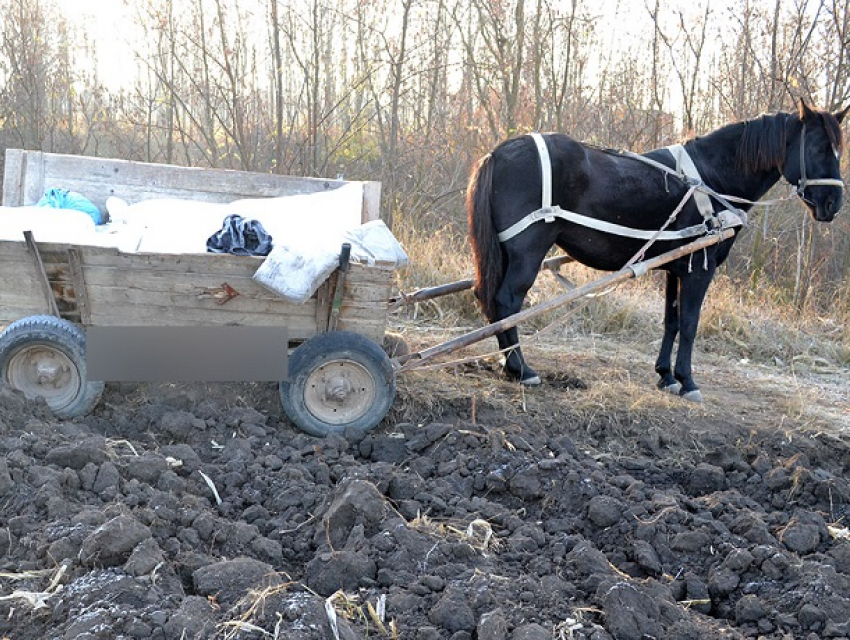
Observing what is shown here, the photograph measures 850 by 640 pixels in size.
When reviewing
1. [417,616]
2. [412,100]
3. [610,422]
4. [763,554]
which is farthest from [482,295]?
[412,100]

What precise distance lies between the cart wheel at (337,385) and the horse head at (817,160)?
123 inches

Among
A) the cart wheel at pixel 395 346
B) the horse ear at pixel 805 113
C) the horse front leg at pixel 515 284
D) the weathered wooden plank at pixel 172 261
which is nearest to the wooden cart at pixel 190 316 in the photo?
the weathered wooden plank at pixel 172 261

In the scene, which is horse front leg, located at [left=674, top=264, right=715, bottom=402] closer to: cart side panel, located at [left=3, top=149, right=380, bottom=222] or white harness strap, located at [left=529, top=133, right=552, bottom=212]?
white harness strap, located at [left=529, top=133, right=552, bottom=212]

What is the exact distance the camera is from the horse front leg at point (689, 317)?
5.69 m

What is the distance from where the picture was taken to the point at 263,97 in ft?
39.8

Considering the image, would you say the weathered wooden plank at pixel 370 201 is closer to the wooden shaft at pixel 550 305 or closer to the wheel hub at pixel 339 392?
the wooden shaft at pixel 550 305

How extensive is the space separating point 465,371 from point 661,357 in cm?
145

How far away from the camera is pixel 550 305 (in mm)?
4844

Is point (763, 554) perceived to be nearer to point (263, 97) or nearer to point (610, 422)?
point (610, 422)

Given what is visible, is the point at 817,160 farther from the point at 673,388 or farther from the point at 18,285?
the point at 18,285

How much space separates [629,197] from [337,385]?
2.36 metres

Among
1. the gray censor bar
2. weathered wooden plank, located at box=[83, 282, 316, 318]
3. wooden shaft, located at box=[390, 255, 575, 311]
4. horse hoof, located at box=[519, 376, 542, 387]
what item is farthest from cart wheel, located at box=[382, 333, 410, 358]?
weathered wooden plank, located at box=[83, 282, 316, 318]

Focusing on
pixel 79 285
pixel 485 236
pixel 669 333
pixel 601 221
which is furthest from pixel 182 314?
pixel 669 333

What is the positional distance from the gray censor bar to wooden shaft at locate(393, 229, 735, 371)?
2.23ft
